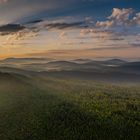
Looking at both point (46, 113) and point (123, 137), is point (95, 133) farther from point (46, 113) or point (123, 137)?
point (46, 113)

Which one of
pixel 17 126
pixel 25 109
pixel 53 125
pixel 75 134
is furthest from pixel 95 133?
pixel 25 109

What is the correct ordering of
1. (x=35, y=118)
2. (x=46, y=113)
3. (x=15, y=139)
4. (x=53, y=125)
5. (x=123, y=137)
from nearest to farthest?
(x=15, y=139), (x=123, y=137), (x=53, y=125), (x=35, y=118), (x=46, y=113)

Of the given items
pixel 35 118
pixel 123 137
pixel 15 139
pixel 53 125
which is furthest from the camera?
pixel 35 118

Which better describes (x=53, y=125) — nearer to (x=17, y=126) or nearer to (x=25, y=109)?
(x=17, y=126)

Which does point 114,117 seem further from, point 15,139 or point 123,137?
point 15,139

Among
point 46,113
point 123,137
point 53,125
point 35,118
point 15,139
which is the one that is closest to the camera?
point 15,139

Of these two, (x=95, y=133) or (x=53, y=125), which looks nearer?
(x=95, y=133)

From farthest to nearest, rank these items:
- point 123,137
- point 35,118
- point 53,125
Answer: point 35,118 → point 53,125 → point 123,137

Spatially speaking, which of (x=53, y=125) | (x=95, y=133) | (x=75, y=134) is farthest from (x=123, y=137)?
(x=53, y=125)

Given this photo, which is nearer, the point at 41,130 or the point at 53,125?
the point at 41,130
